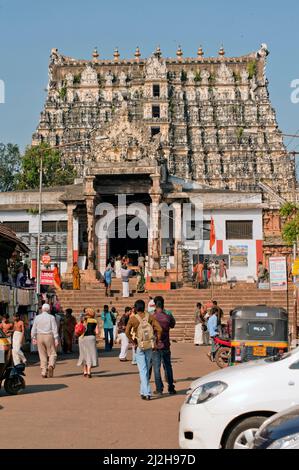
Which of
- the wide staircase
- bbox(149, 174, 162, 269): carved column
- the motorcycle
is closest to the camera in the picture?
the motorcycle

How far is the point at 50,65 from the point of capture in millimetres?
98938

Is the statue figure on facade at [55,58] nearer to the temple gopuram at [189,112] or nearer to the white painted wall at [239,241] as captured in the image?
the temple gopuram at [189,112]

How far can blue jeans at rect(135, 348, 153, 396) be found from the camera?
1405 cm

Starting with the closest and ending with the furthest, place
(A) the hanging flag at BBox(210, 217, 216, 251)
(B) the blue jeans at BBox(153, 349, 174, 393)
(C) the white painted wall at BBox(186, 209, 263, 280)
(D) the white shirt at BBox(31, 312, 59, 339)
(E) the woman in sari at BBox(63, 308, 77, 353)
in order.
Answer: (B) the blue jeans at BBox(153, 349, 174, 393), (D) the white shirt at BBox(31, 312, 59, 339), (E) the woman in sari at BBox(63, 308, 77, 353), (A) the hanging flag at BBox(210, 217, 216, 251), (C) the white painted wall at BBox(186, 209, 263, 280)

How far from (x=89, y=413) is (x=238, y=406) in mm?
4210

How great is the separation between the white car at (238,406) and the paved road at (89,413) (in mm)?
1101

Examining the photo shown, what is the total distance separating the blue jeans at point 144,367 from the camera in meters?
14.1

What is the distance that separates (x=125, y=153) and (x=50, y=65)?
63.4 metres

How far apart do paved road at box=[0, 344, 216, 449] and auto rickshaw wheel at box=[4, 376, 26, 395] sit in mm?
154

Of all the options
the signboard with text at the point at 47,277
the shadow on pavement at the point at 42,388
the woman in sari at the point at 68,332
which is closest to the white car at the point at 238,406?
the shadow on pavement at the point at 42,388

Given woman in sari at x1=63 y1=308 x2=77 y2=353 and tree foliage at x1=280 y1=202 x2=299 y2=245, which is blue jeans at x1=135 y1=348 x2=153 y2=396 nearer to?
woman in sari at x1=63 y1=308 x2=77 y2=353

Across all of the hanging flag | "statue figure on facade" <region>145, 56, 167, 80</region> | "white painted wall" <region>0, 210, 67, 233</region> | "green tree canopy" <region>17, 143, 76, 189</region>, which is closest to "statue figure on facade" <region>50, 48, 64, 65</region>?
"statue figure on facade" <region>145, 56, 167, 80</region>

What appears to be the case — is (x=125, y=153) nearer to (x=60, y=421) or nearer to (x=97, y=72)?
(x=60, y=421)

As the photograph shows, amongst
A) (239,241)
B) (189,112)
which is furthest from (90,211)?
(189,112)
